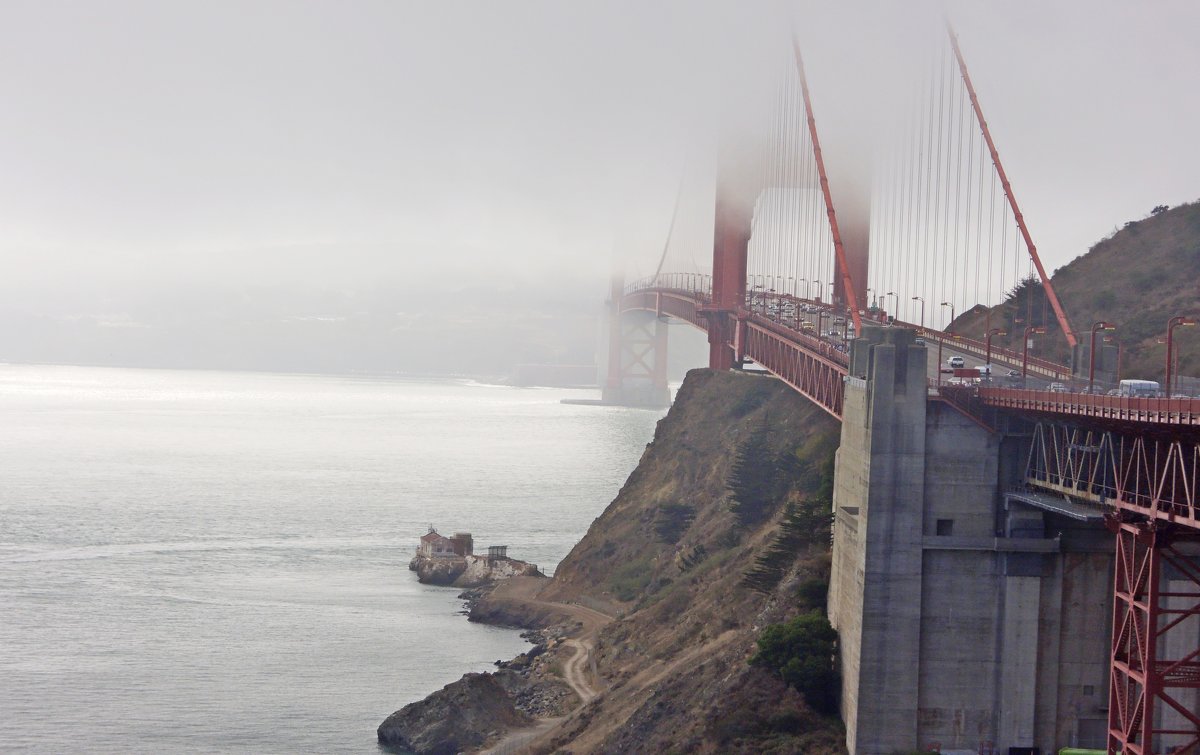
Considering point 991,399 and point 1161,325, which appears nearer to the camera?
point 991,399

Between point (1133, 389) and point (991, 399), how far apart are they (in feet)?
11.5

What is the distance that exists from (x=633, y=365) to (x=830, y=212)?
13973 cm

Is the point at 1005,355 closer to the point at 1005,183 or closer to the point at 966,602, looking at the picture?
the point at 1005,183

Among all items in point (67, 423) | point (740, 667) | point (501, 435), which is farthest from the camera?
point (67, 423)

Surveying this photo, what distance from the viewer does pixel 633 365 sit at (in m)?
186

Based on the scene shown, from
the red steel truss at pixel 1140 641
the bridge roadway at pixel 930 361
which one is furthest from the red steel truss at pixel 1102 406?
the red steel truss at pixel 1140 641

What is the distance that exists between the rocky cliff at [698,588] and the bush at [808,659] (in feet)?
0.82

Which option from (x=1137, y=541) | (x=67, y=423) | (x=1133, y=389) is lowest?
(x=67, y=423)

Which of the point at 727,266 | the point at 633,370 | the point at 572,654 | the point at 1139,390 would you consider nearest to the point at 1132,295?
the point at 727,266

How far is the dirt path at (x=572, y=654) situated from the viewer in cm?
3597

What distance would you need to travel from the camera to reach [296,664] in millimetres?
44812

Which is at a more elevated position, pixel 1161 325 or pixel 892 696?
pixel 1161 325

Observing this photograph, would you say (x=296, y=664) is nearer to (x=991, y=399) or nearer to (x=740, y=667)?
(x=740, y=667)

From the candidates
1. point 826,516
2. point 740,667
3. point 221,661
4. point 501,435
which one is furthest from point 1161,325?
point 501,435
